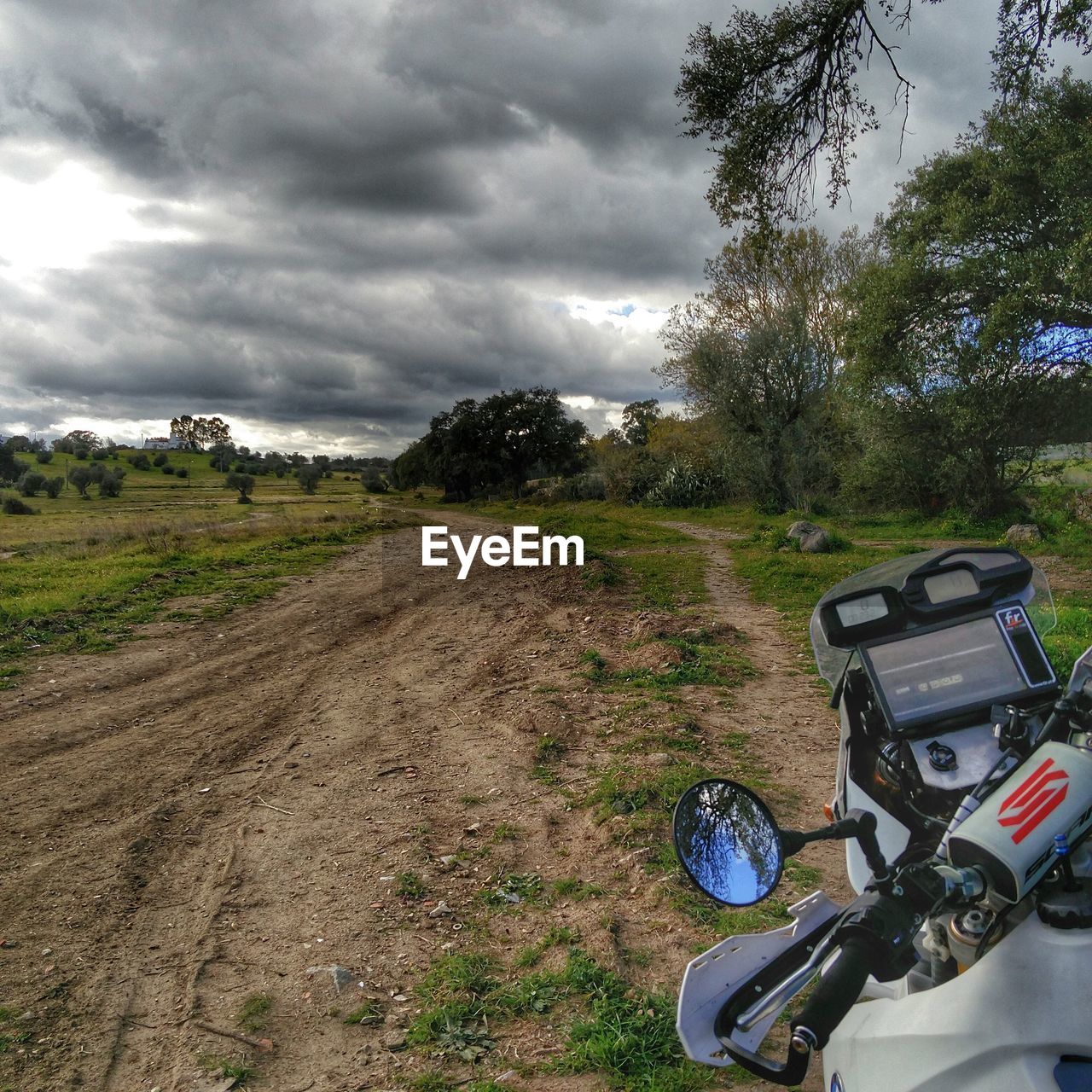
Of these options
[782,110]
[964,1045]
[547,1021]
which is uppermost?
[782,110]

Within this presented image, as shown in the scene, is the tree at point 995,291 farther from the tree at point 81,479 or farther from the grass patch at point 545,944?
the tree at point 81,479

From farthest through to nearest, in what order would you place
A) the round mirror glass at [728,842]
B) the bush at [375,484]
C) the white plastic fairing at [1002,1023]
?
1. the bush at [375,484]
2. the round mirror glass at [728,842]
3. the white plastic fairing at [1002,1023]

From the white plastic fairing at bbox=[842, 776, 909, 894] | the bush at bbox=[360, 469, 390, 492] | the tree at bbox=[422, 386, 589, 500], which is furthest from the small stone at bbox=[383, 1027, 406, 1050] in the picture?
the bush at bbox=[360, 469, 390, 492]

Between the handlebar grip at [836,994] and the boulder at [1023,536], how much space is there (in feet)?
50.6

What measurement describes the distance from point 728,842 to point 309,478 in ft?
245

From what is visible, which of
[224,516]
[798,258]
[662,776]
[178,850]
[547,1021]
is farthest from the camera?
[224,516]

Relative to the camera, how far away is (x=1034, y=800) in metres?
1.35

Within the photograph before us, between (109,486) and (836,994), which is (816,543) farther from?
(109,486)

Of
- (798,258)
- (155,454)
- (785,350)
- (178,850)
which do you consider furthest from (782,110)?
(155,454)

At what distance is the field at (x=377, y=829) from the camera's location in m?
3.02

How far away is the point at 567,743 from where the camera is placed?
6.07 metres

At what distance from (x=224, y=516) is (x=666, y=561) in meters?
23.8

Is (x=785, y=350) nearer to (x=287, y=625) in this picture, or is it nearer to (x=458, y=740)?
(x=287, y=625)

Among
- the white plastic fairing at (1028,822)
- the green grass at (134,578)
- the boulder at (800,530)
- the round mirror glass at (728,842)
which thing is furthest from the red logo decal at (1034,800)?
the boulder at (800,530)
